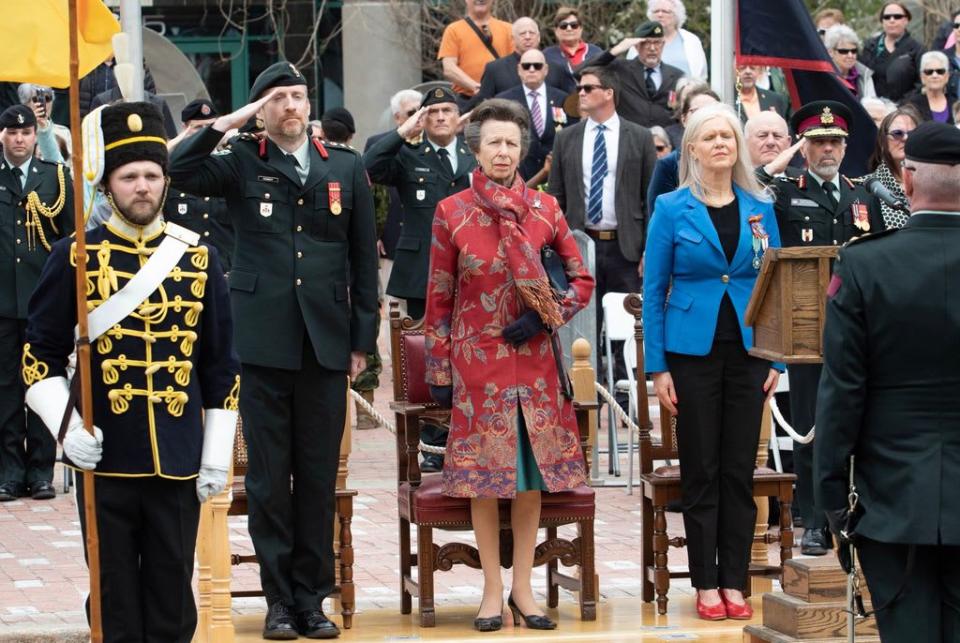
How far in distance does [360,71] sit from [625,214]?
9.46 metres

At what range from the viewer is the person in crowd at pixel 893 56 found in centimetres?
1620

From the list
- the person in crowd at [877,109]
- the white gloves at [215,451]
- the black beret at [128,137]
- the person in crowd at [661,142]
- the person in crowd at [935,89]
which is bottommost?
the white gloves at [215,451]

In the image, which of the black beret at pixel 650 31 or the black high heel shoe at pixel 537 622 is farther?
the black beret at pixel 650 31

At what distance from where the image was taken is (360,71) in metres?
21.7

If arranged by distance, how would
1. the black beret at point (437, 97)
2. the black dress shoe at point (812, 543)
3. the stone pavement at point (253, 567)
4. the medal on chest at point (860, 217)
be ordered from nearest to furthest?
the stone pavement at point (253, 567)
the black dress shoe at point (812, 543)
the medal on chest at point (860, 217)
the black beret at point (437, 97)

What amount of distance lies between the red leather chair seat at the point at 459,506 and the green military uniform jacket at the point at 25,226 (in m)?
4.38

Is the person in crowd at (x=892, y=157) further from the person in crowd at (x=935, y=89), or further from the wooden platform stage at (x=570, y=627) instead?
the person in crowd at (x=935, y=89)

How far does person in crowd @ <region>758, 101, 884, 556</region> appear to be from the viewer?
9578 millimetres

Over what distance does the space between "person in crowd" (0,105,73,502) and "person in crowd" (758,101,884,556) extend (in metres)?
4.72

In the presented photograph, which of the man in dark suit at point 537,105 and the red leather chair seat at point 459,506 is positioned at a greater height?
the man in dark suit at point 537,105

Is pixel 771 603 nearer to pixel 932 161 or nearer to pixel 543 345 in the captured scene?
pixel 543 345

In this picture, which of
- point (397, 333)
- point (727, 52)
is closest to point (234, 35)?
point (727, 52)

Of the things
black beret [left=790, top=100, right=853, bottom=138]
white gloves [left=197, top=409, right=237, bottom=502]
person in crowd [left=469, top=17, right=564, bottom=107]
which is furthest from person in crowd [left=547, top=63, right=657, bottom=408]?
Result: white gloves [left=197, top=409, right=237, bottom=502]

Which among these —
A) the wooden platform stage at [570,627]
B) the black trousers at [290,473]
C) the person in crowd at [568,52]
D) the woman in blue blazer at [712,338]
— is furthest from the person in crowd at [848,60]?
Answer: the black trousers at [290,473]
